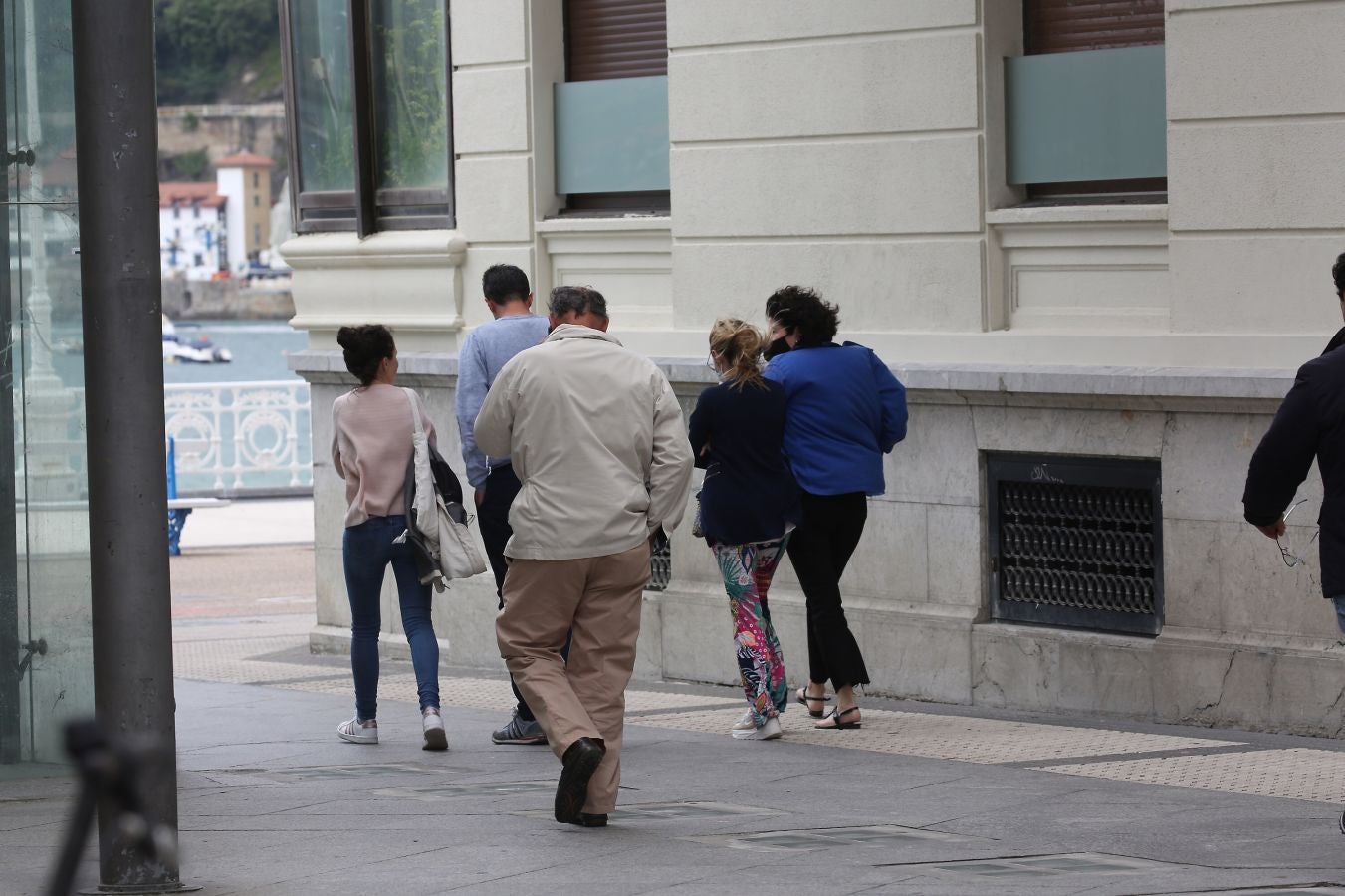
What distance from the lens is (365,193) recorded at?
40.6 ft

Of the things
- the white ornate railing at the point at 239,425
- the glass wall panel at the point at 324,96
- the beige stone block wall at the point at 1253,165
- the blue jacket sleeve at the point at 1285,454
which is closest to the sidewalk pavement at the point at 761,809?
the blue jacket sleeve at the point at 1285,454

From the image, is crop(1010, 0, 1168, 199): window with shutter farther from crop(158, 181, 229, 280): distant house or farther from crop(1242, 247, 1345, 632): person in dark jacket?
crop(158, 181, 229, 280): distant house

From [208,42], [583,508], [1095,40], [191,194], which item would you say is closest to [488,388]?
[583,508]

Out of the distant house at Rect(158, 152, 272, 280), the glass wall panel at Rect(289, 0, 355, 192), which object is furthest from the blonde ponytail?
the distant house at Rect(158, 152, 272, 280)

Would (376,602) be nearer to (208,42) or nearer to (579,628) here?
(579,628)

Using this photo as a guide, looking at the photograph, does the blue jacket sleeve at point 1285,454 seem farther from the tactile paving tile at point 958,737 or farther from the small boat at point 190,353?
the small boat at point 190,353

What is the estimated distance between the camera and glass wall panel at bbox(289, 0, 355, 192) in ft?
41.1

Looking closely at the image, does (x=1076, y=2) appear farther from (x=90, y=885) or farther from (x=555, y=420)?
(x=90, y=885)

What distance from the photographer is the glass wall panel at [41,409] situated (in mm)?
7734

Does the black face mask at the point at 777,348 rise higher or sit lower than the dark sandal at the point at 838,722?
higher

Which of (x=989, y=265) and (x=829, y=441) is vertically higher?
(x=989, y=265)

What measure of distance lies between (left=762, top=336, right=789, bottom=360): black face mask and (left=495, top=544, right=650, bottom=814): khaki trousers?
207 cm

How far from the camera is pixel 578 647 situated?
6.87 m

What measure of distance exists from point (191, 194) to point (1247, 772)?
501 feet
